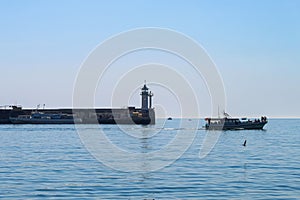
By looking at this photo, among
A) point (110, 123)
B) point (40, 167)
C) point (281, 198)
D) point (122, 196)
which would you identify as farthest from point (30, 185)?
point (110, 123)

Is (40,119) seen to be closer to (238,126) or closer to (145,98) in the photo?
(145,98)

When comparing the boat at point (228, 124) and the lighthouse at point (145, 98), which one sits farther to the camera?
the lighthouse at point (145, 98)

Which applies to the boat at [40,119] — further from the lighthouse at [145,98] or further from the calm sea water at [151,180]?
the calm sea water at [151,180]

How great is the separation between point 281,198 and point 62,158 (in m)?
27.8

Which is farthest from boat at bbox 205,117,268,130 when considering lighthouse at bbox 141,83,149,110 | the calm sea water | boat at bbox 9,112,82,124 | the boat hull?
the calm sea water

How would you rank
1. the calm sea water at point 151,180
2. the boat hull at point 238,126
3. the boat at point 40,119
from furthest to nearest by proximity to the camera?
the boat at point 40,119, the boat hull at point 238,126, the calm sea water at point 151,180

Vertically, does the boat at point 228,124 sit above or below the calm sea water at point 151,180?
above

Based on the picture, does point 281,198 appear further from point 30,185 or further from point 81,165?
point 81,165

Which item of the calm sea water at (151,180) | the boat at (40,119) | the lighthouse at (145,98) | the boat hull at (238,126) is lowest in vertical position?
the calm sea water at (151,180)

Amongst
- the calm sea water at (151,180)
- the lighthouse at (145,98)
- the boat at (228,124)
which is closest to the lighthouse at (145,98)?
the lighthouse at (145,98)

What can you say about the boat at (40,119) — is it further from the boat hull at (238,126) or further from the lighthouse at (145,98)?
the boat hull at (238,126)

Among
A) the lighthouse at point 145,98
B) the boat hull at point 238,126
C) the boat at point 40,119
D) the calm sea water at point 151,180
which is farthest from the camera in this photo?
the boat at point 40,119

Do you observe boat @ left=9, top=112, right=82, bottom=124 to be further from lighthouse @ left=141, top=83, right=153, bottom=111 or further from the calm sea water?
the calm sea water

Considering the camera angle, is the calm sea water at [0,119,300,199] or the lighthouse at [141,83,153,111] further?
the lighthouse at [141,83,153,111]
